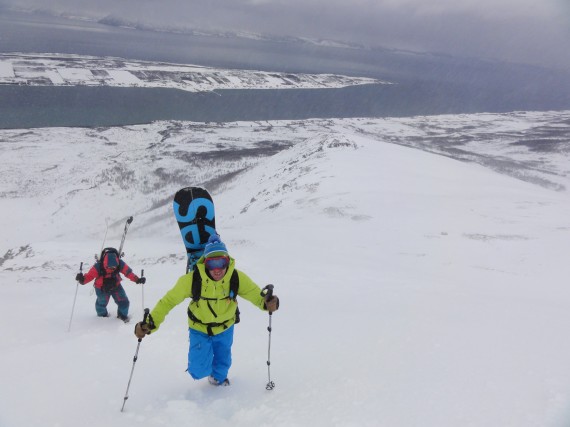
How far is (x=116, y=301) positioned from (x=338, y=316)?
187 inches

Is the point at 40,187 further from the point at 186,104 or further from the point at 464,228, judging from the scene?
the point at 186,104

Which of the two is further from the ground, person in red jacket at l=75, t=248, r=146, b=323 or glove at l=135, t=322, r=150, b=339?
glove at l=135, t=322, r=150, b=339

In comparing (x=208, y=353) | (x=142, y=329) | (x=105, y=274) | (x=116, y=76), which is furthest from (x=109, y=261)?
(x=116, y=76)

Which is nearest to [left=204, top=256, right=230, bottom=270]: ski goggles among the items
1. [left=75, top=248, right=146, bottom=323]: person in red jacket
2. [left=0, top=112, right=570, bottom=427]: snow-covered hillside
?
[left=0, top=112, right=570, bottom=427]: snow-covered hillside

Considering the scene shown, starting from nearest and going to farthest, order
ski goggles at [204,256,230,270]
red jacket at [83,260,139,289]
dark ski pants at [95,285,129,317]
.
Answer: ski goggles at [204,256,230,270] < red jacket at [83,260,139,289] < dark ski pants at [95,285,129,317]

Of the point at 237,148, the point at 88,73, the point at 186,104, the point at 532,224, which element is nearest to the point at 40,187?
the point at 237,148

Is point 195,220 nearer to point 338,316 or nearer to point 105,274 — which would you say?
point 105,274

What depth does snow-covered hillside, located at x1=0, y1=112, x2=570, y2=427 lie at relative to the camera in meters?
4.84

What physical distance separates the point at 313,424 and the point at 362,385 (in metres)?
0.96

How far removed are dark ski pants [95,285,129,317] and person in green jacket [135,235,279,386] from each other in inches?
150

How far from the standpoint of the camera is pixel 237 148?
70188mm

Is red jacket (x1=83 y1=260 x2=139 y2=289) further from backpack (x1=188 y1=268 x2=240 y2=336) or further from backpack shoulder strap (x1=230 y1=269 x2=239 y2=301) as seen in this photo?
backpack shoulder strap (x1=230 y1=269 x2=239 y2=301)

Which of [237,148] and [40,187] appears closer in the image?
[40,187]

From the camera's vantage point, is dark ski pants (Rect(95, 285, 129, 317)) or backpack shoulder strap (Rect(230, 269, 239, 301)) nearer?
backpack shoulder strap (Rect(230, 269, 239, 301))
